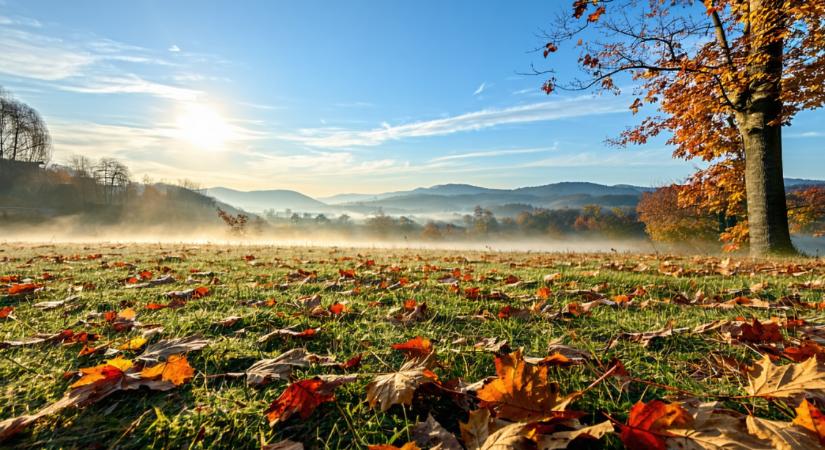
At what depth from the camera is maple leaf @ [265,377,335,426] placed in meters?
1.19

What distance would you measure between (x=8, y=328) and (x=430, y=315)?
8.84ft

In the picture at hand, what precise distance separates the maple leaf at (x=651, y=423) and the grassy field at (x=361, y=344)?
77 millimetres

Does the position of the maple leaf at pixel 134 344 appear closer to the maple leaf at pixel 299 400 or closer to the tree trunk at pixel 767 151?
the maple leaf at pixel 299 400

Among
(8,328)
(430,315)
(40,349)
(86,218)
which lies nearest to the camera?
(40,349)

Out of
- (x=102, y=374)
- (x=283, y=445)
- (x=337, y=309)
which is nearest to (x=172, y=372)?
(x=102, y=374)

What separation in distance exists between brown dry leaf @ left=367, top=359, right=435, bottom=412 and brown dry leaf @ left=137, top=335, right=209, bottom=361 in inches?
40.1

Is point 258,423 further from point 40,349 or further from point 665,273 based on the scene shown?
point 665,273

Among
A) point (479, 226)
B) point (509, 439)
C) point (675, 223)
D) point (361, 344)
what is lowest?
point (479, 226)

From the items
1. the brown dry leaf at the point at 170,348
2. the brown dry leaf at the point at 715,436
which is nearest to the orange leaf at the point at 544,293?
the brown dry leaf at the point at 715,436

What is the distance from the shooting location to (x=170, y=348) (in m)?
1.73

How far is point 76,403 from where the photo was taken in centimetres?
128

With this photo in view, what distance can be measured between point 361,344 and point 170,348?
36.5 inches

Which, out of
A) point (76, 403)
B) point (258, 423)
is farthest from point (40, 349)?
point (258, 423)

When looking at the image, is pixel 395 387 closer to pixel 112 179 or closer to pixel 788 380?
pixel 788 380
